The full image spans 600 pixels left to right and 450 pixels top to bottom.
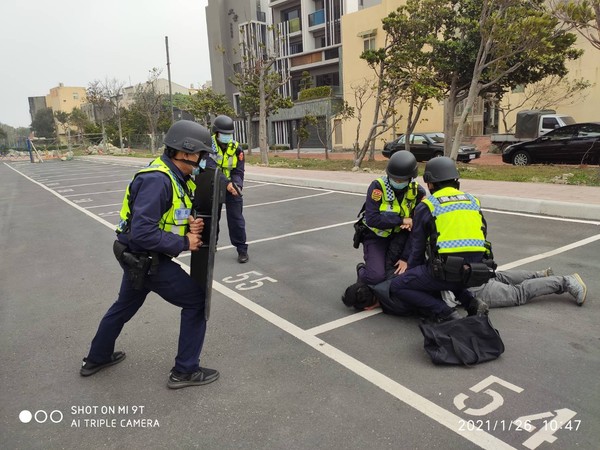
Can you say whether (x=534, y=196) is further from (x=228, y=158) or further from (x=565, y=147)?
(x=565, y=147)

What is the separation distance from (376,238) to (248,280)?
1.63 meters

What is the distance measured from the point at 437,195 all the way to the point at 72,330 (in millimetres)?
3268

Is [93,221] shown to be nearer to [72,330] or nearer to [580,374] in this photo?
[72,330]

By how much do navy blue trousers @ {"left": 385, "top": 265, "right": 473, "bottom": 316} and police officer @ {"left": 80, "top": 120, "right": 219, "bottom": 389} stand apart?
64.3 inches

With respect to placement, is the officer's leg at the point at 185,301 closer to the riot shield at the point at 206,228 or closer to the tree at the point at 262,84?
the riot shield at the point at 206,228

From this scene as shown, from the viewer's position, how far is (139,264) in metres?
2.74

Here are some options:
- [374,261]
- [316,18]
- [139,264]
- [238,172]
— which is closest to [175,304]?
[139,264]

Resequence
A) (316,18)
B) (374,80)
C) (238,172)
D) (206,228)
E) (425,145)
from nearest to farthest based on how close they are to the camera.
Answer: (206,228), (238,172), (425,145), (374,80), (316,18)

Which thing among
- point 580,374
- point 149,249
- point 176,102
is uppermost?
point 176,102

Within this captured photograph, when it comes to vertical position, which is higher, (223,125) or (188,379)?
(223,125)

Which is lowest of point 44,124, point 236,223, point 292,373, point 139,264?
point 292,373

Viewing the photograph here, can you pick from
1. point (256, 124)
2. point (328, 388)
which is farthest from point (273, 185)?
point (256, 124)

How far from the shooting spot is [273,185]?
46.4 ft

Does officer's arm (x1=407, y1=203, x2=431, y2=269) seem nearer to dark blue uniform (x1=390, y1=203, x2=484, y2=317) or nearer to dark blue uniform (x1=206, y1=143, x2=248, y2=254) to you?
dark blue uniform (x1=390, y1=203, x2=484, y2=317)
